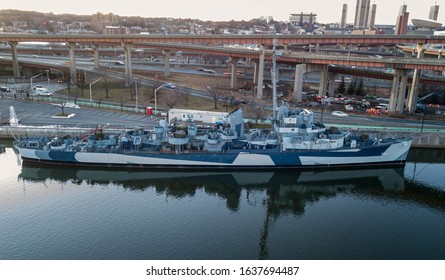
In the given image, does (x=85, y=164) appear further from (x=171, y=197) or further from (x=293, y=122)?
(x=293, y=122)

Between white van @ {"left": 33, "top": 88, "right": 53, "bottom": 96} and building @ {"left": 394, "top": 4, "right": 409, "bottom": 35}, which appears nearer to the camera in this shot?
white van @ {"left": 33, "top": 88, "right": 53, "bottom": 96}

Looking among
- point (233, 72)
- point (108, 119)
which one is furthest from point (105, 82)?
point (233, 72)

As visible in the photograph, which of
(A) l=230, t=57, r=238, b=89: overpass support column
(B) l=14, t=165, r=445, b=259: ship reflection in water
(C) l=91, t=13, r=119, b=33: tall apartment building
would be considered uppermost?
(C) l=91, t=13, r=119, b=33: tall apartment building

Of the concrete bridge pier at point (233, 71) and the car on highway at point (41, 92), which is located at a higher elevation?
the concrete bridge pier at point (233, 71)

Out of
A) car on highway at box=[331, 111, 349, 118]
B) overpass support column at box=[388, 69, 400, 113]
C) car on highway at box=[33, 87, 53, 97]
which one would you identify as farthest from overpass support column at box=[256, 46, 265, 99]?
car on highway at box=[33, 87, 53, 97]

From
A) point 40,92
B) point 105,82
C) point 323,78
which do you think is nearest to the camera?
point 40,92

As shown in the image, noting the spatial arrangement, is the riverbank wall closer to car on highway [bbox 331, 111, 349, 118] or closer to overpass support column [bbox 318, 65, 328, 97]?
car on highway [bbox 331, 111, 349, 118]

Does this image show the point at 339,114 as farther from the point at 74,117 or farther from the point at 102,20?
the point at 102,20

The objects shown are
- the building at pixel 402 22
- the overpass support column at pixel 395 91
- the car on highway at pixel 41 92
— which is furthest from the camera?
the building at pixel 402 22

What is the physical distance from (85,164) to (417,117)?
43.8m

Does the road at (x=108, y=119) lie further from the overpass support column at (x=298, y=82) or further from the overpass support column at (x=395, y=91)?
the overpass support column at (x=298, y=82)

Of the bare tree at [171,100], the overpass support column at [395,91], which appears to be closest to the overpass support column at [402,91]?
the overpass support column at [395,91]

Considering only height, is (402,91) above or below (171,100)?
above

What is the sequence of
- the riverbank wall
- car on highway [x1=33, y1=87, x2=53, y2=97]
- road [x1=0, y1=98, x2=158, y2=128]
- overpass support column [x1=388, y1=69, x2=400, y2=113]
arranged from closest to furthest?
the riverbank wall, road [x1=0, y1=98, x2=158, y2=128], overpass support column [x1=388, y1=69, x2=400, y2=113], car on highway [x1=33, y1=87, x2=53, y2=97]
